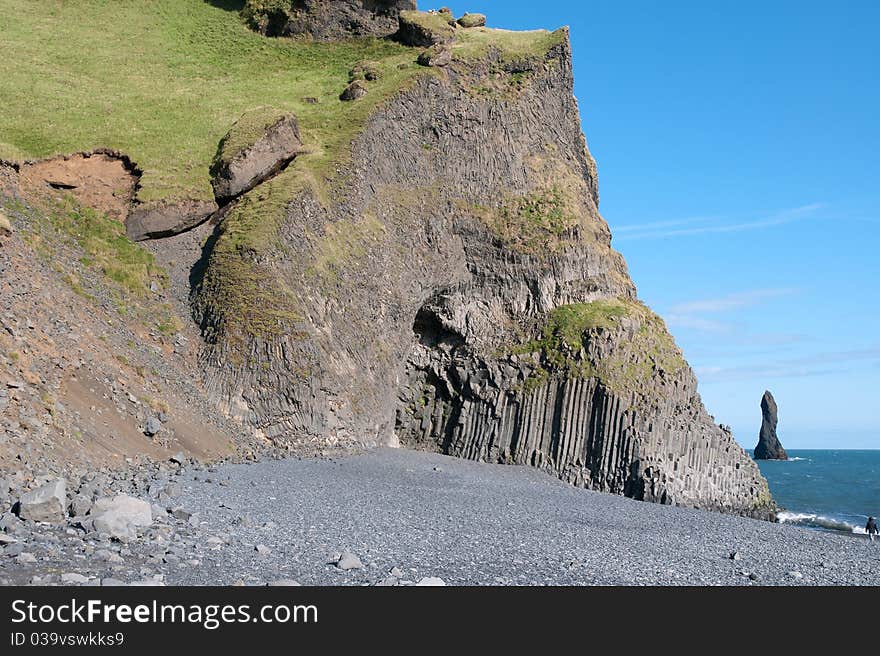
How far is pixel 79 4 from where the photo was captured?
2566 inches

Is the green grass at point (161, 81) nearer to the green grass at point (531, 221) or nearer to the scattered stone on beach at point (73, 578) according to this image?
the green grass at point (531, 221)

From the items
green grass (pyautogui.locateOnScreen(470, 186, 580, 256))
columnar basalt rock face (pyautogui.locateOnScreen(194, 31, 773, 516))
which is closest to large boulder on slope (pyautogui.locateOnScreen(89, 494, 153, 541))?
columnar basalt rock face (pyautogui.locateOnScreen(194, 31, 773, 516))

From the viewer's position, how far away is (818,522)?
43469 millimetres

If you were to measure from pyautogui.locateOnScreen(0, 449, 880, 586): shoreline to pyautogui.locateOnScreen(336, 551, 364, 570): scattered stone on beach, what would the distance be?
167 mm

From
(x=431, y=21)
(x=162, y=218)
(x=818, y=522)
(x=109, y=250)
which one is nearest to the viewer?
(x=109, y=250)

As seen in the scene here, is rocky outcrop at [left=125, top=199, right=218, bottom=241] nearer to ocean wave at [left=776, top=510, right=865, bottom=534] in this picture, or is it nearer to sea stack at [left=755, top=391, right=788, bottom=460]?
ocean wave at [left=776, top=510, right=865, bottom=534]

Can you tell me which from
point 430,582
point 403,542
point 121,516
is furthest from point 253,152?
point 430,582

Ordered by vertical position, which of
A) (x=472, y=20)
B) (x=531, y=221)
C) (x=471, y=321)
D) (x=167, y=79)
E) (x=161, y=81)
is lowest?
(x=471, y=321)

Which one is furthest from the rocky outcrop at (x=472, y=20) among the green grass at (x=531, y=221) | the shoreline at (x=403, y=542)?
the shoreline at (x=403, y=542)

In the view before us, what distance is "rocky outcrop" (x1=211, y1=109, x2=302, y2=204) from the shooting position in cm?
3750

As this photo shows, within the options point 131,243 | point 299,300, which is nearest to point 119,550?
point 299,300

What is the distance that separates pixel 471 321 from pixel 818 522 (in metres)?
23.5

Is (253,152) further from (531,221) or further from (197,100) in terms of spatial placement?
(531,221)
